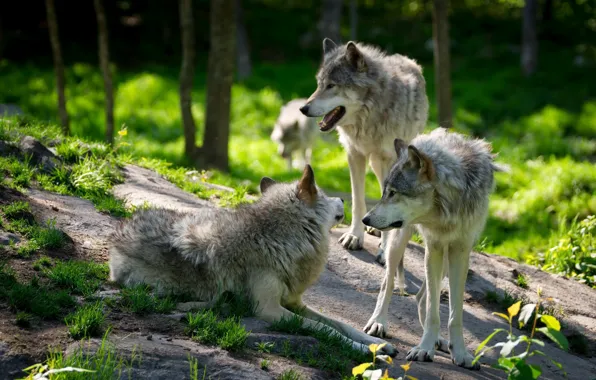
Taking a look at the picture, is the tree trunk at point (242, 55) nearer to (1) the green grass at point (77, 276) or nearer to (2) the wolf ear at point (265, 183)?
(2) the wolf ear at point (265, 183)

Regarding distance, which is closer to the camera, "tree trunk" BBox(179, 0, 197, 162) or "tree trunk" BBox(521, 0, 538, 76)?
"tree trunk" BBox(179, 0, 197, 162)

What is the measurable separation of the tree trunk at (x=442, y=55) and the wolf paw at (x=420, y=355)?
6.02m

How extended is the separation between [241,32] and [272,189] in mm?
14987

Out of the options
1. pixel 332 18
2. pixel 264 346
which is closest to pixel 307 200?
pixel 264 346

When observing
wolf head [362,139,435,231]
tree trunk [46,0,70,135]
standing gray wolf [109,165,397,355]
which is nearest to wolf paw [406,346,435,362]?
standing gray wolf [109,165,397,355]

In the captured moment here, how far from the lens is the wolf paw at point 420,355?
16.7ft

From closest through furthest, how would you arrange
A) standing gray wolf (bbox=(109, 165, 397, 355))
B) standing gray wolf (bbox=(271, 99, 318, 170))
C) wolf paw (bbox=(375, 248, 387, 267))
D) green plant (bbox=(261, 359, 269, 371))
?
green plant (bbox=(261, 359, 269, 371)) → standing gray wolf (bbox=(109, 165, 397, 355)) → wolf paw (bbox=(375, 248, 387, 267)) → standing gray wolf (bbox=(271, 99, 318, 170))

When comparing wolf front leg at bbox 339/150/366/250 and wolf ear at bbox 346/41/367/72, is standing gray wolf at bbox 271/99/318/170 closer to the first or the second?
wolf front leg at bbox 339/150/366/250

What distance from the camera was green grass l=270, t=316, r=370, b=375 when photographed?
450 cm

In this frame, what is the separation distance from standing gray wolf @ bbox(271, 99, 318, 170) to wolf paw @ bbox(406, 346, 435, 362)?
871 centimetres

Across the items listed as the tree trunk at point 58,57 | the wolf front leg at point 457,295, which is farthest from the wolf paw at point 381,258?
the tree trunk at point 58,57

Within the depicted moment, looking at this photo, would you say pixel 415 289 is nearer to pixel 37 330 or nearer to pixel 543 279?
pixel 543 279

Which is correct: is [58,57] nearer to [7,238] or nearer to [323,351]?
[7,238]

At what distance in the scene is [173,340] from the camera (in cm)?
442
